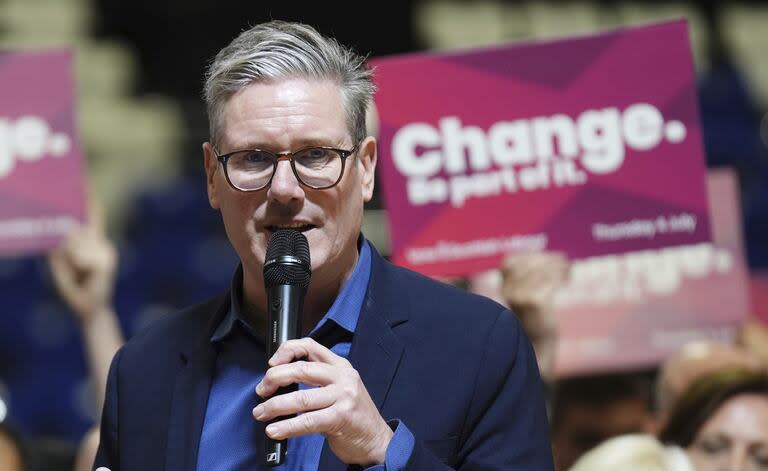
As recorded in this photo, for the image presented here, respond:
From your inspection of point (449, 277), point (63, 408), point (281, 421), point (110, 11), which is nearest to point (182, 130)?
point (110, 11)

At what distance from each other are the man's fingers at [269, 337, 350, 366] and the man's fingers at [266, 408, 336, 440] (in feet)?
0.16

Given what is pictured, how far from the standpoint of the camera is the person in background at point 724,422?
2334 millimetres

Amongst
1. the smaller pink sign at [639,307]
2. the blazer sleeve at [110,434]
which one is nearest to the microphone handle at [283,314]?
the blazer sleeve at [110,434]

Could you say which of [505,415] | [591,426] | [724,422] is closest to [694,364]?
[724,422]

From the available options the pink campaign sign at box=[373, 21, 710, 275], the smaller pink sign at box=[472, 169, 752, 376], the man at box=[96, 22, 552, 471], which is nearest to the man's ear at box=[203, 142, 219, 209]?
the man at box=[96, 22, 552, 471]

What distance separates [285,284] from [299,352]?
0.43 feet

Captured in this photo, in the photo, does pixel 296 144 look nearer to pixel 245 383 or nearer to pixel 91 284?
pixel 245 383

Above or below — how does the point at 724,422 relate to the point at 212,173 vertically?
below

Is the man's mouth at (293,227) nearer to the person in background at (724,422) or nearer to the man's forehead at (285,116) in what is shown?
the man's forehead at (285,116)

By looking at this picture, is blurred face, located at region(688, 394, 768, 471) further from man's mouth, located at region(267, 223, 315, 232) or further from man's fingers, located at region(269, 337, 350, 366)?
man's fingers, located at region(269, 337, 350, 366)

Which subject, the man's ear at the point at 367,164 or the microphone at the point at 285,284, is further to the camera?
the man's ear at the point at 367,164

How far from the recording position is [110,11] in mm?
5203

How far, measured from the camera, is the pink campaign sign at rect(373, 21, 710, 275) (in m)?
2.26

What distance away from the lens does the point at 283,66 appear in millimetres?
1345
